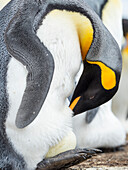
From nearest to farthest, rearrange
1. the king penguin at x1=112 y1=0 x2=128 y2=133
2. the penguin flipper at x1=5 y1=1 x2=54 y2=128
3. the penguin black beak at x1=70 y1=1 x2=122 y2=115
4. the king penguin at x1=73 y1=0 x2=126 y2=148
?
the penguin flipper at x1=5 y1=1 x2=54 y2=128, the penguin black beak at x1=70 y1=1 x2=122 y2=115, the king penguin at x1=73 y1=0 x2=126 y2=148, the king penguin at x1=112 y1=0 x2=128 y2=133

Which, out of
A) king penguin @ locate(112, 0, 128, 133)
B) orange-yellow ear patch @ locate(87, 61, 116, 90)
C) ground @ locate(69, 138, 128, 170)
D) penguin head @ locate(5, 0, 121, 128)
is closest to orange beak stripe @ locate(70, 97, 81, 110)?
penguin head @ locate(5, 0, 121, 128)

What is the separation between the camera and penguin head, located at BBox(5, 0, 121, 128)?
1280 millimetres

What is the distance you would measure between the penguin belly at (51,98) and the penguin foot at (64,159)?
0.11 ft

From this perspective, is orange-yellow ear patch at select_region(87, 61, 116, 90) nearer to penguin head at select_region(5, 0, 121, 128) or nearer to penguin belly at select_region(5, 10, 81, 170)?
penguin head at select_region(5, 0, 121, 128)

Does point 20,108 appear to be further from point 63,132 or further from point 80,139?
point 80,139

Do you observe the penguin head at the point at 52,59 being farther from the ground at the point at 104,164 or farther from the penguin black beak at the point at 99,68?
the ground at the point at 104,164

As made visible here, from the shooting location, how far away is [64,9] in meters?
1.46

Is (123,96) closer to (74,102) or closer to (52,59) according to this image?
(74,102)

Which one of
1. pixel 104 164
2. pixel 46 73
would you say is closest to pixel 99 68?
pixel 46 73

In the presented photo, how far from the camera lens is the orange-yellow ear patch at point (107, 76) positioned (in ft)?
4.89

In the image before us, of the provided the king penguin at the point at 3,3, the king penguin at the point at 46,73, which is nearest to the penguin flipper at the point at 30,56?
the king penguin at the point at 46,73

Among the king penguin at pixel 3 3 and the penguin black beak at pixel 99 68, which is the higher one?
the king penguin at pixel 3 3

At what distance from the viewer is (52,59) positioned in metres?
1.33

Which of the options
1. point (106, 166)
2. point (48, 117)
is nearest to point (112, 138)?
point (106, 166)
